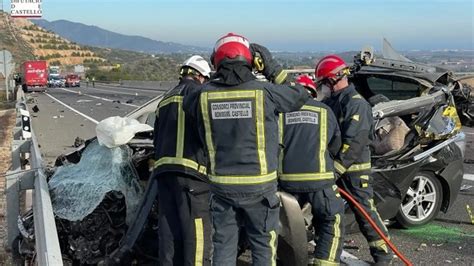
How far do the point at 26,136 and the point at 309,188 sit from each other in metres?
3.40

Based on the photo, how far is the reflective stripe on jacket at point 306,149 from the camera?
15.1 feet

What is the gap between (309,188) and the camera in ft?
15.2

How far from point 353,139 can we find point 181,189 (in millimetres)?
1579

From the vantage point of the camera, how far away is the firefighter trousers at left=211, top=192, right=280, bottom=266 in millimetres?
3955

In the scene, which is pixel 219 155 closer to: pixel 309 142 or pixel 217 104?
pixel 217 104

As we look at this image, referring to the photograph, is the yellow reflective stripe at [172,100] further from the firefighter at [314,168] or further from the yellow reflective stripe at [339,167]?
the yellow reflective stripe at [339,167]

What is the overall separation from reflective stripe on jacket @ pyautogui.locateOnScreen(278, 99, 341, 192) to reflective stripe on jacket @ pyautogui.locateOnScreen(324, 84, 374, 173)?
0.44 metres

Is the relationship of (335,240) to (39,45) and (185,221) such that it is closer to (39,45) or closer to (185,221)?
(185,221)

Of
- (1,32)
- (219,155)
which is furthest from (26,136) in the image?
(1,32)

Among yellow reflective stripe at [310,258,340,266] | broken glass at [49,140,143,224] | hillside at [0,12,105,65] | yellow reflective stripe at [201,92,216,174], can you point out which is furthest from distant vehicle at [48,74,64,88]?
yellow reflective stripe at [201,92,216,174]

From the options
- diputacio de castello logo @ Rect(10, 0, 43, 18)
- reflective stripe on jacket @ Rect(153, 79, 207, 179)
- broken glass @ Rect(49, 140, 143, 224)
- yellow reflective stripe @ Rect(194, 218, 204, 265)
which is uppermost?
diputacio de castello logo @ Rect(10, 0, 43, 18)

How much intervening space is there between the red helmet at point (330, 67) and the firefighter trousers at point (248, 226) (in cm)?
168

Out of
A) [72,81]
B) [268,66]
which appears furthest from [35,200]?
[72,81]

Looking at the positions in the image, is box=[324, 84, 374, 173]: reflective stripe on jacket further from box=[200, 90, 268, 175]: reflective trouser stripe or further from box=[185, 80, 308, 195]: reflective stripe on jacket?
box=[200, 90, 268, 175]: reflective trouser stripe
